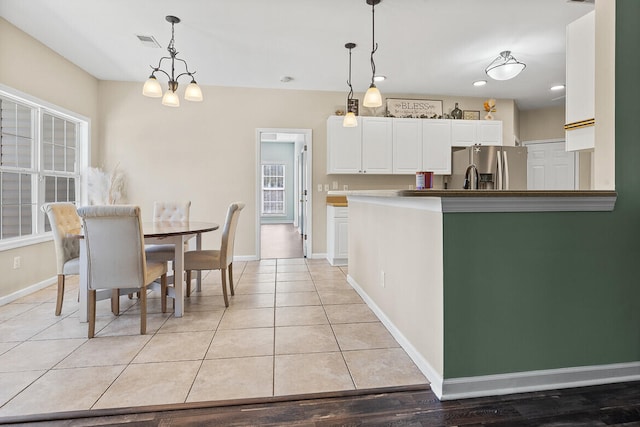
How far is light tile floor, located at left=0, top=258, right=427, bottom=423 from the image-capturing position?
5.77ft

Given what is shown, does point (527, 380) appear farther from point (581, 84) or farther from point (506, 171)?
point (506, 171)

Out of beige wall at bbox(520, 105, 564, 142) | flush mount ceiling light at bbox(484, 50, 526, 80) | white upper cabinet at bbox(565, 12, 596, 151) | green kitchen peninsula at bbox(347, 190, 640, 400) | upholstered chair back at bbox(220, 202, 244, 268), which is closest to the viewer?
green kitchen peninsula at bbox(347, 190, 640, 400)

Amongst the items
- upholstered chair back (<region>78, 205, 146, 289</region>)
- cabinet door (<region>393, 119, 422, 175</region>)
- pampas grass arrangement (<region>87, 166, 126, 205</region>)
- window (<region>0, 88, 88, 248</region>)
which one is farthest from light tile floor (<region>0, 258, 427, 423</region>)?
cabinet door (<region>393, 119, 422, 175</region>)

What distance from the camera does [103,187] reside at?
475cm

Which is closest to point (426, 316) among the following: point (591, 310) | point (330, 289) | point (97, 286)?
point (591, 310)

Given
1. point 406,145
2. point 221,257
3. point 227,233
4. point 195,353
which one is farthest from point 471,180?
point 195,353

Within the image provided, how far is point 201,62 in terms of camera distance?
13.8ft

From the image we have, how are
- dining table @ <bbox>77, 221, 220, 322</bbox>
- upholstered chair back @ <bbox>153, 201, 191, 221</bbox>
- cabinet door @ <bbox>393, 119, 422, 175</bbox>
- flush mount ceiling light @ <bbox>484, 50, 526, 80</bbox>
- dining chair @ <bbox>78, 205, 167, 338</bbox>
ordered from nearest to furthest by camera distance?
1. dining chair @ <bbox>78, 205, 167, 338</bbox>
2. dining table @ <bbox>77, 221, 220, 322</bbox>
3. flush mount ceiling light @ <bbox>484, 50, 526, 80</bbox>
4. upholstered chair back @ <bbox>153, 201, 191, 221</bbox>
5. cabinet door @ <bbox>393, 119, 422, 175</bbox>

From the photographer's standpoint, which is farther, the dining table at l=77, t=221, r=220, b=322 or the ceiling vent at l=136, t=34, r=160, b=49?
the ceiling vent at l=136, t=34, r=160, b=49

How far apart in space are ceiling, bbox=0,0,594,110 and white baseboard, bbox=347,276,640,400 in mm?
2905

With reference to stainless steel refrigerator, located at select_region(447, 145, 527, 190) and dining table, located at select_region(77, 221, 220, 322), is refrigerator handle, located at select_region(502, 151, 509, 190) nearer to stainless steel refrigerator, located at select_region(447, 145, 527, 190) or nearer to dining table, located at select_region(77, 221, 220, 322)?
stainless steel refrigerator, located at select_region(447, 145, 527, 190)

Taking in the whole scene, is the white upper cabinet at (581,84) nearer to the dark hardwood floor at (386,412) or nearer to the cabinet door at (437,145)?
the dark hardwood floor at (386,412)

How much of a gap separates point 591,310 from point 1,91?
198 inches

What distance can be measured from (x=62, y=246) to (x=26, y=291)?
1233 millimetres
